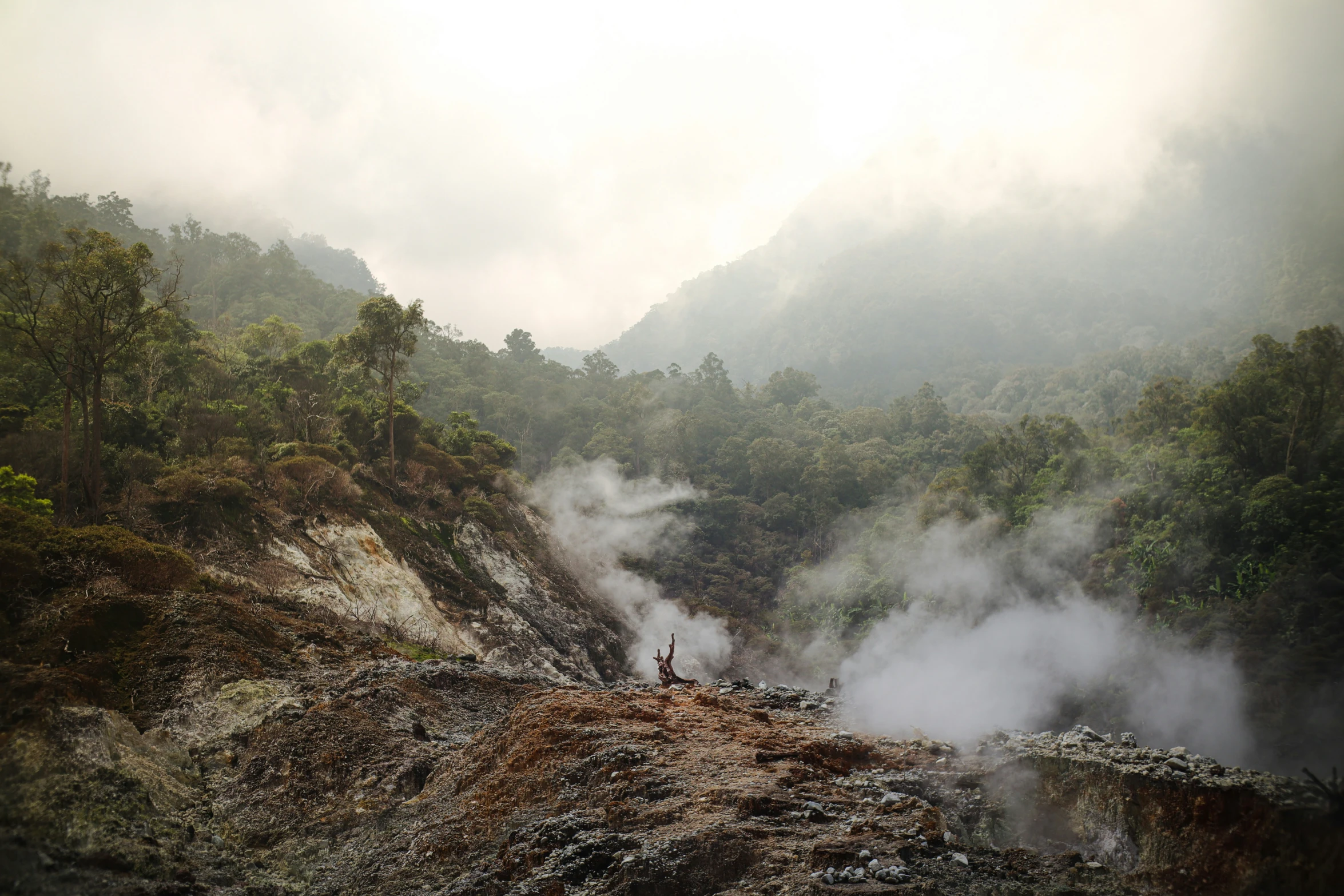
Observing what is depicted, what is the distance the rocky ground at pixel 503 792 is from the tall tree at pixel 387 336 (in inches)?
582

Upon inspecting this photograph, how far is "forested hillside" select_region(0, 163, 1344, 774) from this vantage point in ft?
47.8

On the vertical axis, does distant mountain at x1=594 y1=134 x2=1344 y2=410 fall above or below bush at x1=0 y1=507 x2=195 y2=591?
above

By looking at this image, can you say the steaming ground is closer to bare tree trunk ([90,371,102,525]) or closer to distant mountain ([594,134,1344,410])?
bare tree trunk ([90,371,102,525])

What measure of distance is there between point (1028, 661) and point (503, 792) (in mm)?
17998

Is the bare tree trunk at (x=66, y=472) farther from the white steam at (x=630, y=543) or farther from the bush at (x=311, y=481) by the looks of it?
the white steam at (x=630, y=543)

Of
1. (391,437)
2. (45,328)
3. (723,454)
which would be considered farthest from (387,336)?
(723,454)

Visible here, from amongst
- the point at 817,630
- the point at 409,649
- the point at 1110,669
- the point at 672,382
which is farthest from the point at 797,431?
the point at 409,649

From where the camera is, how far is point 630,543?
41.0 meters

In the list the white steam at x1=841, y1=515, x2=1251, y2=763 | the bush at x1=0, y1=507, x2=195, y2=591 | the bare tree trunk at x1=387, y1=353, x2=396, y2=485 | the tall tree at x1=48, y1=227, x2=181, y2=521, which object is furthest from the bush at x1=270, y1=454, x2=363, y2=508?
the white steam at x1=841, y1=515, x2=1251, y2=763

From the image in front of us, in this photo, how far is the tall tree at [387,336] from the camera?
80.7 ft

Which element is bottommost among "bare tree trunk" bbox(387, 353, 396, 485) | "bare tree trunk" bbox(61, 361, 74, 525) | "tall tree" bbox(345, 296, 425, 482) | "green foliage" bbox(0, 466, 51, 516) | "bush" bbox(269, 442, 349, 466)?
"green foliage" bbox(0, 466, 51, 516)

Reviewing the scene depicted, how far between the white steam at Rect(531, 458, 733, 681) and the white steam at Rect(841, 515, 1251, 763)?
6.98 metres

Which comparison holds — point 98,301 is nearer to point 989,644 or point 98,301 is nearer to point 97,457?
point 97,457

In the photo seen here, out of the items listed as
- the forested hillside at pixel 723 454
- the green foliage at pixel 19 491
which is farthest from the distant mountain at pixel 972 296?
the green foliage at pixel 19 491
